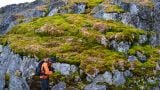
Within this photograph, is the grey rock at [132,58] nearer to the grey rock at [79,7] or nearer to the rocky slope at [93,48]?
the rocky slope at [93,48]

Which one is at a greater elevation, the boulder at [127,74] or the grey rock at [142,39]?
the grey rock at [142,39]

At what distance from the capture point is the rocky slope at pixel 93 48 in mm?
34625

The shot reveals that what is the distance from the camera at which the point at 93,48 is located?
3956cm

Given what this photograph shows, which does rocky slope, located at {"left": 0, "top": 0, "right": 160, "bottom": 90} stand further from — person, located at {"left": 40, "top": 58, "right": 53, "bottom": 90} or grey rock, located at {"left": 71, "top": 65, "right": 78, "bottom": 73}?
person, located at {"left": 40, "top": 58, "right": 53, "bottom": 90}

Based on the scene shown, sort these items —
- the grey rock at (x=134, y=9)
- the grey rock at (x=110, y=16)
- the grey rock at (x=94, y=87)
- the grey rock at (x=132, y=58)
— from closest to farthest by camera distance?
the grey rock at (x=94, y=87) → the grey rock at (x=132, y=58) → the grey rock at (x=110, y=16) → the grey rock at (x=134, y=9)

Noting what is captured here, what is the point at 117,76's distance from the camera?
3472 centimetres

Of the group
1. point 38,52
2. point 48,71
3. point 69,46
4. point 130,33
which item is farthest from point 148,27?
point 48,71

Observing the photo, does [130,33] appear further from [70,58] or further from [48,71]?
[48,71]

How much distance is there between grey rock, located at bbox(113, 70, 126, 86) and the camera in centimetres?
3447

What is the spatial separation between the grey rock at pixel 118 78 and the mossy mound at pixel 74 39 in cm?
94

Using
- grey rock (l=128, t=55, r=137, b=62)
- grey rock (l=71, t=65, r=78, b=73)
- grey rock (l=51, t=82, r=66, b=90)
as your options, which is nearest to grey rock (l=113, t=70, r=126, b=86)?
grey rock (l=128, t=55, r=137, b=62)

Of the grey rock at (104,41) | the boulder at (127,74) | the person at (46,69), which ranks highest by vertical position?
the person at (46,69)

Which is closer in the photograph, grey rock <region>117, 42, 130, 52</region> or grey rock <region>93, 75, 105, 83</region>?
grey rock <region>93, 75, 105, 83</region>

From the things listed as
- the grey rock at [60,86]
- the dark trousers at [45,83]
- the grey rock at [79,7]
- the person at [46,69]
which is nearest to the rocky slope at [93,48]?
the grey rock at [60,86]
